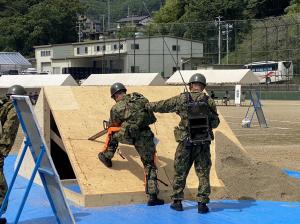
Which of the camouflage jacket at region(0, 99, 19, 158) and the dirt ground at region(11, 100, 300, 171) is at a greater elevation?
the camouflage jacket at region(0, 99, 19, 158)

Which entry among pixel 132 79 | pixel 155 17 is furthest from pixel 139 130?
pixel 155 17

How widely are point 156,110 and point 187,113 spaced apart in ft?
1.66

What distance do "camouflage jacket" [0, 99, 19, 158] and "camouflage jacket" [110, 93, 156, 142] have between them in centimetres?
172

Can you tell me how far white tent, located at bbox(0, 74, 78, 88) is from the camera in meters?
38.2

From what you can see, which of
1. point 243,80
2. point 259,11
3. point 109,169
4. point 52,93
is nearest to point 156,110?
point 109,169

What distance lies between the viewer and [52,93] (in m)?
9.84

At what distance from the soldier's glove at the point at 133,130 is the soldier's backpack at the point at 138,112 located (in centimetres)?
5

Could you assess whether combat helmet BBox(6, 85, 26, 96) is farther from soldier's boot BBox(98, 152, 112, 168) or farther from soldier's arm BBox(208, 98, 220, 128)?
soldier's arm BBox(208, 98, 220, 128)

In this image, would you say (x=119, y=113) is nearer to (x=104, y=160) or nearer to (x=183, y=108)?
(x=104, y=160)

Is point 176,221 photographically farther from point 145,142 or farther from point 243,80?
point 243,80

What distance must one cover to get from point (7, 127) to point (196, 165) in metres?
2.63

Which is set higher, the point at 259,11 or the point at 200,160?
the point at 259,11

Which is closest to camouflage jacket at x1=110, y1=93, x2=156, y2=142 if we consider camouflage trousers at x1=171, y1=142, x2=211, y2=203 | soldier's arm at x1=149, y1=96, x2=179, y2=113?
soldier's arm at x1=149, y1=96, x2=179, y2=113

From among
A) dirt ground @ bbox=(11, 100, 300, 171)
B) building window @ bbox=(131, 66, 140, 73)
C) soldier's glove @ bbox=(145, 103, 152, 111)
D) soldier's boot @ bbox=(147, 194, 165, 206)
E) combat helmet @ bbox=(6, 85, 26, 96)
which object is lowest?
building window @ bbox=(131, 66, 140, 73)
